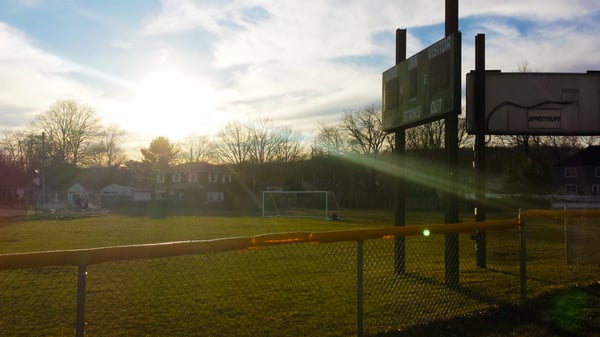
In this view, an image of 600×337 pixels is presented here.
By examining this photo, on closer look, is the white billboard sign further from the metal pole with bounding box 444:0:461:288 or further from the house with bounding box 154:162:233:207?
the house with bounding box 154:162:233:207

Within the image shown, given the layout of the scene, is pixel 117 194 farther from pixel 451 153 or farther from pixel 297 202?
pixel 451 153

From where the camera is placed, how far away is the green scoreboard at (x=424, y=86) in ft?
29.9

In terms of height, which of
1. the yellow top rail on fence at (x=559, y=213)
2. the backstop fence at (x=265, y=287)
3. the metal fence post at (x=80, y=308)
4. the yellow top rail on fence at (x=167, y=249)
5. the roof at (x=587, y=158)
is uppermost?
the roof at (x=587, y=158)

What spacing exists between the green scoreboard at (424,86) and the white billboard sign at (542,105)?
1900mm

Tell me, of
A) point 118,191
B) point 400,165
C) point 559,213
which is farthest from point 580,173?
point 559,213

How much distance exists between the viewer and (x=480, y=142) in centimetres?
1237

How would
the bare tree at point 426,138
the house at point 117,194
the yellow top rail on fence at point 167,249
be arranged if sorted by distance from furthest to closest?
the house at point 117,194
the bare tree at point 426,138
the yellow top rail on fence at point 167,249

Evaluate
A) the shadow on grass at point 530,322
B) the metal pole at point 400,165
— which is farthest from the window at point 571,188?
the shadow on grass at point 530,322

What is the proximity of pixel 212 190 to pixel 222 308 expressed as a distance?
6976 centimetres

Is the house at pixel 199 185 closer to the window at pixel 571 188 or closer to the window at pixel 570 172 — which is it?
the window at pixel 571 188

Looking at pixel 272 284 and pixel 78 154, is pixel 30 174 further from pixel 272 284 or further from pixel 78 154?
pixel 272 284

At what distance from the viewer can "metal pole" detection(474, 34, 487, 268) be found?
1145 cm

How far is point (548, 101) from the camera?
12172 millimetres

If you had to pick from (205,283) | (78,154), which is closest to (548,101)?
(205,283)
